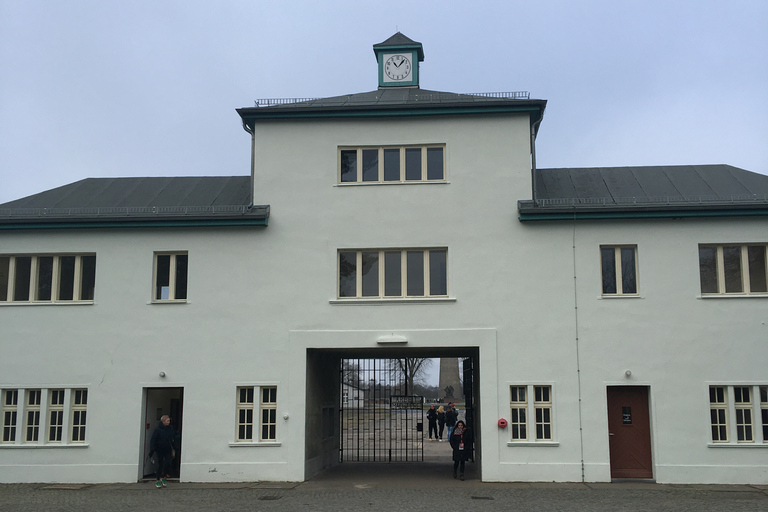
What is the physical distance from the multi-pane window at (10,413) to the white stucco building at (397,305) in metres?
0.08

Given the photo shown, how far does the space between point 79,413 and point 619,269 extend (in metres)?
14.3

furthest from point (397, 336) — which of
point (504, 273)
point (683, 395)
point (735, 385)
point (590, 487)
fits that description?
point (735, 385)

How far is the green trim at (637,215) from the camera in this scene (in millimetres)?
17766

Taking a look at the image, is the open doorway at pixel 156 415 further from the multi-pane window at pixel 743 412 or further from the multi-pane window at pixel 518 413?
the multi-pane window at pixel 743 412

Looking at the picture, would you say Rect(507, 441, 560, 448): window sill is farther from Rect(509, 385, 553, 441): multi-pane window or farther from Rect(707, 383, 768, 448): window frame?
Rect(707, 383, 768, 448): window frame

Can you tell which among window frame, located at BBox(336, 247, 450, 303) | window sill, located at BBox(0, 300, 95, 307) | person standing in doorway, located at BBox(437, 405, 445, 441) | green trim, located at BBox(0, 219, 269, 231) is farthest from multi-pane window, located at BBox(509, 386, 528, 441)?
person standing in doorway, located at BBox(437, 405, 445, 441)

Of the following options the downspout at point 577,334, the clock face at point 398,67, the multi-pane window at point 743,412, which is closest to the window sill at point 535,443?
the downspout at point 577,334

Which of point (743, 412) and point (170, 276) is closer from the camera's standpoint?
point (743, 412)

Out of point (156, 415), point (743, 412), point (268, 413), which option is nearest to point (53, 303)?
point (156, 415)

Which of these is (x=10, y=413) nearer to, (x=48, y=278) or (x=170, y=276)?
(x=48, y=278)

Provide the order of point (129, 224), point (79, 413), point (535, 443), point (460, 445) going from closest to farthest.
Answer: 1. point (535, 443)
2. point (460, 445)
3. point (79, 413)
4. point (129, 224)

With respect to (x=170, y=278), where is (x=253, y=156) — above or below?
above

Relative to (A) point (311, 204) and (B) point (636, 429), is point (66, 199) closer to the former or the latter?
(A) point (311, 204)

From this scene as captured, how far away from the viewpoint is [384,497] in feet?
51.3
